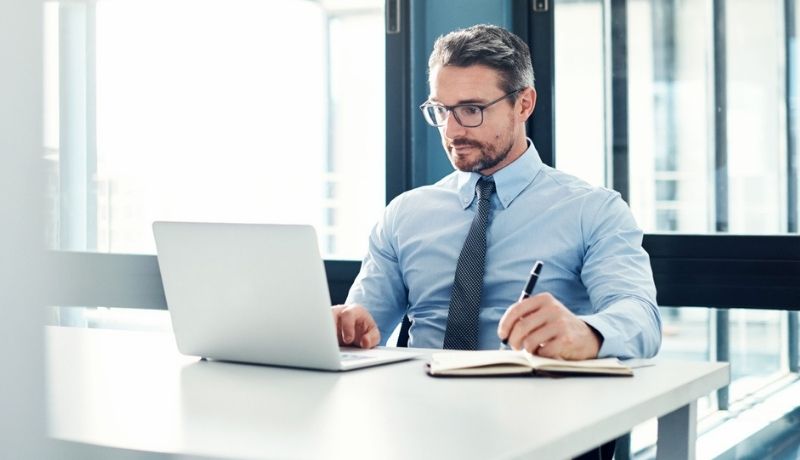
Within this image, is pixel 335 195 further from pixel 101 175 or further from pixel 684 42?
pixel 684 42

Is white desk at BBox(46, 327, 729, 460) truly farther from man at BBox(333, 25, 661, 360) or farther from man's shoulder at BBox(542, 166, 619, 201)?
man's shoulder at BBox(542, 166, 619, 201)

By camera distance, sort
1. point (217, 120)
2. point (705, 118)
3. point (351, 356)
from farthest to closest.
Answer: point (217, 120)
point (705, 118)
point (351, 356)

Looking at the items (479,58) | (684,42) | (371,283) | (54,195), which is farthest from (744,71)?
(54,195)

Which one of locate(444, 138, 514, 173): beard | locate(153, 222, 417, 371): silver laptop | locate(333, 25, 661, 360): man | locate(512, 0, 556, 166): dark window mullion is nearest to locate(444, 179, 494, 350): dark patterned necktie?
locate(333, 25, 661, 360): man

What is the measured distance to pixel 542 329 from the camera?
139 cm

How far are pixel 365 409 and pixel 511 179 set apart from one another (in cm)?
116

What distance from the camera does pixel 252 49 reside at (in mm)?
3506

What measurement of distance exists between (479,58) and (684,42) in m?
0.89

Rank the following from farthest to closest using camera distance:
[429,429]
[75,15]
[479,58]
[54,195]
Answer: [75,15] → [479,58] → [429,429] → [54,195]

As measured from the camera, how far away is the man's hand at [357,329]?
166 cm

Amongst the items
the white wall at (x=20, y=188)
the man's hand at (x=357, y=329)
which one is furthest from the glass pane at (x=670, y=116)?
the white wall at (x=20, y=188)

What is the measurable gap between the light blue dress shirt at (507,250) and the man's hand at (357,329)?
0.44 m

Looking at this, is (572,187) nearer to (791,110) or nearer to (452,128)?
(452,128)

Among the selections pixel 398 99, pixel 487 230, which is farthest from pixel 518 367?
pixel 398 99
